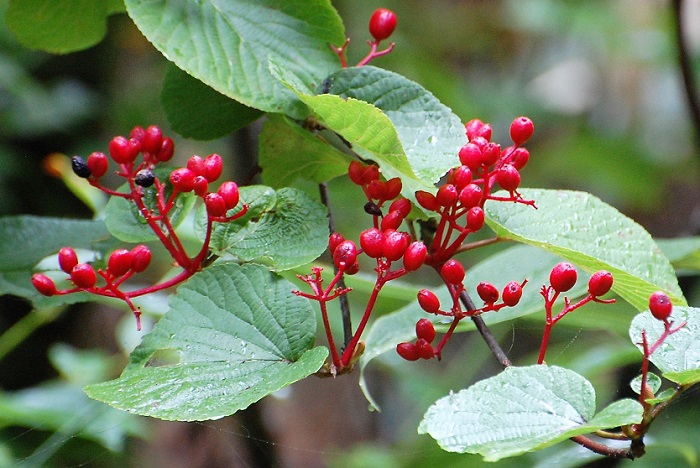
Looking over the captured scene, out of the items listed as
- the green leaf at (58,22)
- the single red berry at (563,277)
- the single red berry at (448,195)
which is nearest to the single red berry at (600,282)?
the single red berry at (563,277)

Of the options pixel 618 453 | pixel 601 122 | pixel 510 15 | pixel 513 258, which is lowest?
pixel 601 122

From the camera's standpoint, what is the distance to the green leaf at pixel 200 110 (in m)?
0.76

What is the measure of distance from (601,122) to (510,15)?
2.30 ft

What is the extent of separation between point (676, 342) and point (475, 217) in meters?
0.19

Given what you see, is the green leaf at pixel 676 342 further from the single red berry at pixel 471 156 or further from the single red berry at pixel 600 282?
the single red berry at pixel 471 156

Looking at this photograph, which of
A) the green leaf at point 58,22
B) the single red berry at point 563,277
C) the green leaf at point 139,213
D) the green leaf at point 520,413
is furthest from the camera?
the green leaf at point 58,22

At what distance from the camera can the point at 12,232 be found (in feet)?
2.96

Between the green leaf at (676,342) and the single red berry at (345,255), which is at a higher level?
the single red berry at (345,255)

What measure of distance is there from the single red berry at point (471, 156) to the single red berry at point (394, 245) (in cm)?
9

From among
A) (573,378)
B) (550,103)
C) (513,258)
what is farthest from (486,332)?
(550,103)

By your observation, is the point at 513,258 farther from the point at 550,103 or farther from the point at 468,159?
the point at 550,103

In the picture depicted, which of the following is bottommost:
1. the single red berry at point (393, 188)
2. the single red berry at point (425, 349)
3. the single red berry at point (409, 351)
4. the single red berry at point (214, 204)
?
the single red berry at point (409, 351)

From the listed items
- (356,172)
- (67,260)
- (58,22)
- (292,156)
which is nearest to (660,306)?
(356,172)

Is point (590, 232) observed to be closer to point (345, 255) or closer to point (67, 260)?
point (345, 255)
